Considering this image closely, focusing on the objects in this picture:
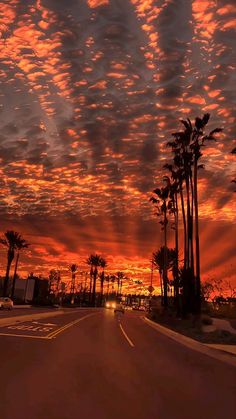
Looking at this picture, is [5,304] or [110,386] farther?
[5,304]

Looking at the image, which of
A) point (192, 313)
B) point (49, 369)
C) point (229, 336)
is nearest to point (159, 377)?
point (49, 369)

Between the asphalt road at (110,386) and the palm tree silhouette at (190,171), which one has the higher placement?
the palm tree silhouette at (190,171)

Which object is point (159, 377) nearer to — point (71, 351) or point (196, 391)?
point (196, 391)

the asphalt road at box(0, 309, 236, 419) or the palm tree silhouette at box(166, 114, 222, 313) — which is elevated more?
the palm tree silhouette at box(166, 114, 222, 313)

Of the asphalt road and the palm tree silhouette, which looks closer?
the asphalt road

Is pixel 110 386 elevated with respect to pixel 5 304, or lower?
lower

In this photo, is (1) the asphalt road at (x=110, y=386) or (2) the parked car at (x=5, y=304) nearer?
(1) the asphalt road at (x=110, y=386)

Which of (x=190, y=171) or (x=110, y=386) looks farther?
(x=190, y=171)

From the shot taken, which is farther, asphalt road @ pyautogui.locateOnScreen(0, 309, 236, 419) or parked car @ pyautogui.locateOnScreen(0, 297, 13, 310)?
parked car @ pyautogui.locateOnScreen(0, 297, 13, 310)

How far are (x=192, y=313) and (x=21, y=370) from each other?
100ft

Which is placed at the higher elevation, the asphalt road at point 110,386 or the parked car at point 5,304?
the parked car at point 5,304

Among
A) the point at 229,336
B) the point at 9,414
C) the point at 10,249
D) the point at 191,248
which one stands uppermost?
the point at 10,249

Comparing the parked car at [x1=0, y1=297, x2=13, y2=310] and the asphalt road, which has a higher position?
the parked car at [x1=0, y1=297, x2=13, y2=310]

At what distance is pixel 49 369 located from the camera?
1144 cm
